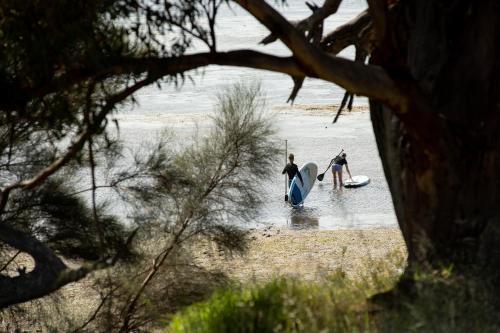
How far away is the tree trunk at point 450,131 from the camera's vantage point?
668cm

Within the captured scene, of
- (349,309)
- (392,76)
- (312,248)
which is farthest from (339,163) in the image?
(349,309)

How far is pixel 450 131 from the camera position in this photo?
6.71m

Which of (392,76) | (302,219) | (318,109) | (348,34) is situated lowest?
(318,109)

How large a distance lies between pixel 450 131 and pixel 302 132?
19.8 metres

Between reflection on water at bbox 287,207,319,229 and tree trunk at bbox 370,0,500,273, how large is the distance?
12696 millimetres

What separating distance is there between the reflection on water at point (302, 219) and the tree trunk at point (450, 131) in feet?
41.7

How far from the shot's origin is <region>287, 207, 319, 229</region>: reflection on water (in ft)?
65.0

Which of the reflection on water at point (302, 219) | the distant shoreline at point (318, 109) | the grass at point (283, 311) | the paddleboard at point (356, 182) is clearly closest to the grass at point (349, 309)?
the grass at point (283, 311)

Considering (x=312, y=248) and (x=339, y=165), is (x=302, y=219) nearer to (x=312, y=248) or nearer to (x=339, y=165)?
(x=339, y=165)

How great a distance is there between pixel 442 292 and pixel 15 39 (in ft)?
10.8

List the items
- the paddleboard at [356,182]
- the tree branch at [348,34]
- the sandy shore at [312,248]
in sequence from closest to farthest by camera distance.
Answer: the tree branch at [348,34]
the sandy shore at [312,248]
the paddleboard at [356,182]

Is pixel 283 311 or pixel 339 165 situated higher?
pixel 283 311

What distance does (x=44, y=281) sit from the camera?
7.40 m

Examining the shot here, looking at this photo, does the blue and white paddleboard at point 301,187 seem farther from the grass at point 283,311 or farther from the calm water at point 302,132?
the grass at point 283,311
